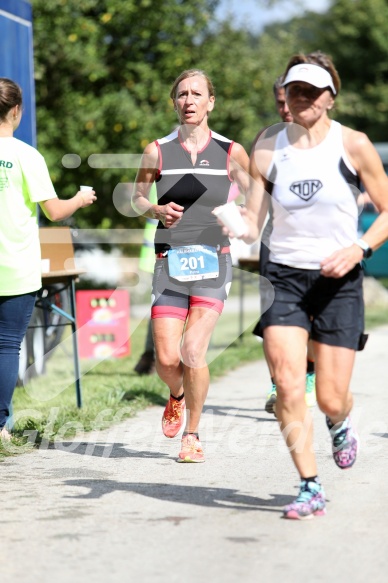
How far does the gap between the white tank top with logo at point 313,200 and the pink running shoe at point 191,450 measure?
1.69 meters

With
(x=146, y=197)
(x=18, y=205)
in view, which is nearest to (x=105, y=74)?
(x=146, y=197)

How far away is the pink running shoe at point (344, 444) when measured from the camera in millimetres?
5199

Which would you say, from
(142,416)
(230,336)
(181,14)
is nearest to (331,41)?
(181,14)

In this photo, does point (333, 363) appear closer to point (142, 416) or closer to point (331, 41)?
point (142, 416)

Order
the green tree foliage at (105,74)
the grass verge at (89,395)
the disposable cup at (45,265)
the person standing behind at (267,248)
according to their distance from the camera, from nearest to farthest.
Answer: the person standing behind at (267,248), the grass verge at (89,395), the disposable cup at (45,265), the green tree foliage at (105,74)

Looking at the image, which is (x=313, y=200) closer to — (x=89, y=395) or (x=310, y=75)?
(x=310, y=75)

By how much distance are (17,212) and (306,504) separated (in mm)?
2514

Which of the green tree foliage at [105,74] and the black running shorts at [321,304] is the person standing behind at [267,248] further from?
the green tree foliage at [105,74]

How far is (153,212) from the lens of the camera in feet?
20.7

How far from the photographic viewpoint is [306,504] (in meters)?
4.89

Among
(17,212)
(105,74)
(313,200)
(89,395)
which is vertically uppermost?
(105,74)

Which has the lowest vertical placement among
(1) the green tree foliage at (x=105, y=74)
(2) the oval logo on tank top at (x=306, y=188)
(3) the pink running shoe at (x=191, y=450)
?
(3) the pink running shoe at (x=191, y=450)

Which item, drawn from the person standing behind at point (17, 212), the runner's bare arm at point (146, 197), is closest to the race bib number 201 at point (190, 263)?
the runner's bare arm at point (146, 197)

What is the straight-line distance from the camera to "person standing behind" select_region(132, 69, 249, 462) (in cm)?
629
